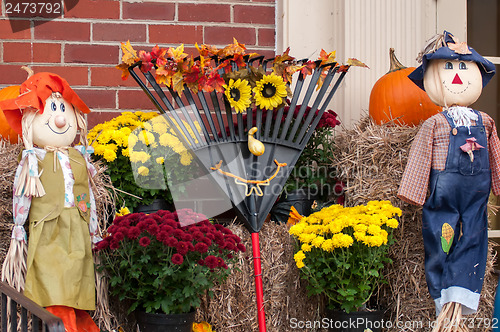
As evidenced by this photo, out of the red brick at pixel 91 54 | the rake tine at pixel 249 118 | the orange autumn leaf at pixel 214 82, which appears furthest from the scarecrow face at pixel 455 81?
the red brick at pixel 91 54

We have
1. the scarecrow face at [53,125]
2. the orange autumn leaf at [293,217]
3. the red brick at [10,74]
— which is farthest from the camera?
the red brick at [10,74]

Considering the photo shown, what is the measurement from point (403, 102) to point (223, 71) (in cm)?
73

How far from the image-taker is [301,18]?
8.88 ft

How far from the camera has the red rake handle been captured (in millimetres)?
2025

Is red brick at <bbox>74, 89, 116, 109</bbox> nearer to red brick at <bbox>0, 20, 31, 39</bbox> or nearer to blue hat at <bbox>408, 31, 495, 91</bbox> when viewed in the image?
red brick at <bbox>0, 20, 31, 39</bbox>

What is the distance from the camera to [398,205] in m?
2.26

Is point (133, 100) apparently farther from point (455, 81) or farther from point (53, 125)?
point (455, 81)

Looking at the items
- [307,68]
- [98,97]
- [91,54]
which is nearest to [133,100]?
[98,97]

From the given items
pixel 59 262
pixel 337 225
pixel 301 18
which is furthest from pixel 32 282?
pixel 301 18

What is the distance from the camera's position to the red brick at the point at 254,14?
2740mm

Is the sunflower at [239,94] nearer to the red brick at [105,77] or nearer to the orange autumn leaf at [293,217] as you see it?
the orange autumn leaf at [293,217]

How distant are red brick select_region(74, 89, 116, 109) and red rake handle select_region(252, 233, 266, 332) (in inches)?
38.3

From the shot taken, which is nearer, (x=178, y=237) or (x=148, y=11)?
(x=178, y=237)

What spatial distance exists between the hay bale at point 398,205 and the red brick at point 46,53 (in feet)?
4.31
